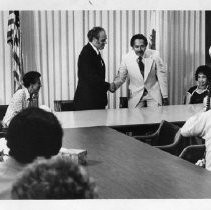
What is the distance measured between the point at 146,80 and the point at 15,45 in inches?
60.5

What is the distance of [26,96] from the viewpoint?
3680 mm

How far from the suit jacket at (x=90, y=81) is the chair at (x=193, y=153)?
2.10 metres

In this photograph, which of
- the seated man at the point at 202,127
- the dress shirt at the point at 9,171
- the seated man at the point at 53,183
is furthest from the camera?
the seated man at the point at 202,127

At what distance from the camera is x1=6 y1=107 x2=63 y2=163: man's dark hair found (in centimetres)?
147

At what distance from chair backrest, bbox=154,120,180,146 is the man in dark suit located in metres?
1.49

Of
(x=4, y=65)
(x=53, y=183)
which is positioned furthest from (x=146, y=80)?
(x=53, y=183)

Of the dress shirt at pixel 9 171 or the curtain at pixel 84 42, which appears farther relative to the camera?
the curtain at pixel 84 42

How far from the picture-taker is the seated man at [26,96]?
364 centimetres

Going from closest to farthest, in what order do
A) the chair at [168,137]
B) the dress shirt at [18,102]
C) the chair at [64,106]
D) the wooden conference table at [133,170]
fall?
the wooden conference table at [133,170] < the chair at [168,137] < the dress shirt at [18,102] < the chair at [64,106]

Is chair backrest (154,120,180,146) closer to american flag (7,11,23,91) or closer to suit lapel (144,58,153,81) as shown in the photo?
suit lapel (144,58,153,81)

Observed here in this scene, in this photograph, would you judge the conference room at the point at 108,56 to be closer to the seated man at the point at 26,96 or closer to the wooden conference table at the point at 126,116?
the wooden conference table at the point at 126,116

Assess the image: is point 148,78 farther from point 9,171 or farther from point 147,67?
point 9,171

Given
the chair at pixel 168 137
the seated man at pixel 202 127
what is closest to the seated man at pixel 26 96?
the chair at pixel 168 137
